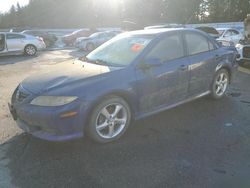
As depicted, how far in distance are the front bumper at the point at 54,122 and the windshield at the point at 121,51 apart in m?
1.16

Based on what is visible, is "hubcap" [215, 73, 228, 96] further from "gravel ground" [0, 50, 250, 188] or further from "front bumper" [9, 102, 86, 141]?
"front bumper" [9, 102, 86, 141]

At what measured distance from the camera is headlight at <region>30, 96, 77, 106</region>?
13.0ft

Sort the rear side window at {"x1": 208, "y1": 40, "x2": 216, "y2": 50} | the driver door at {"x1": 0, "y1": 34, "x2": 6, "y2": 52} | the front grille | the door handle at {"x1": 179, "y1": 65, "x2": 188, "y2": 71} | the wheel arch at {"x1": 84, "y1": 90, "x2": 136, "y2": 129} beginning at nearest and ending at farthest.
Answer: the wheel arch at {"x1": 84, "y1": 90, "x2": 136, "y2": 129}
the door handle at {"x1": 179, "y1": 65, "x2": 188, "y2": 71}
the rear side window at {"x1": 208, "y1": 40, "x2": 216, "y2": 50}
the front grille
the driver door at {"x1": 0, "y1": 34, "x2": 6, "y2": 52}

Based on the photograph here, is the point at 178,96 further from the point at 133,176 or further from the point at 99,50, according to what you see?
the point at 133,176

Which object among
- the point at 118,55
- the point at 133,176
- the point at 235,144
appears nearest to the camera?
the point at 133,176

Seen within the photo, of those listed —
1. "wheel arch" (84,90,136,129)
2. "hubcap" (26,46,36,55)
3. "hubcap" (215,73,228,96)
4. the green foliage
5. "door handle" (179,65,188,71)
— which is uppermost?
the green foliage

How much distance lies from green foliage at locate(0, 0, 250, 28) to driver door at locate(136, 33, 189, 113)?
130ft

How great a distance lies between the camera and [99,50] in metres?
5.59

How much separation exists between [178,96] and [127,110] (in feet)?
3.60

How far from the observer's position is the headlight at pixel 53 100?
3963 millimetres

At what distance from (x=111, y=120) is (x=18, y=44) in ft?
43.9

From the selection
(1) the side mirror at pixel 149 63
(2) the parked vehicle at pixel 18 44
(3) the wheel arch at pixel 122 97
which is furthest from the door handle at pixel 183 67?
(2) the parked vehicle at pixel 18 44

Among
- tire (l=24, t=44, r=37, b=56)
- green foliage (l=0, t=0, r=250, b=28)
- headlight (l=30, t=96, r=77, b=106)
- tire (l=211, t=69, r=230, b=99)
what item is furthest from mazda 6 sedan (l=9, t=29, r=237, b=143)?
green foliage (l=0, t=0, r=250, b=28)

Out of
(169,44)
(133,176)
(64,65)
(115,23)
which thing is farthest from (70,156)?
(115,23)
